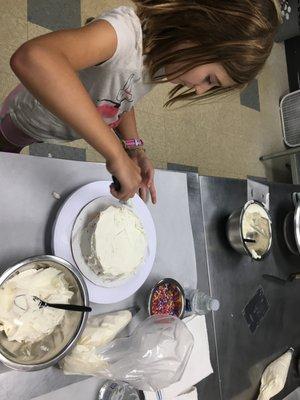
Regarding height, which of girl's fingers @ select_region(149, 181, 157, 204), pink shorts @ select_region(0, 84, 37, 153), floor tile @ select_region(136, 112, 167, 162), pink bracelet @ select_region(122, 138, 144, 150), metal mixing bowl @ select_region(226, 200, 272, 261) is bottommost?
metal mixing bowl @ select_region(226, 200, 272, 261)

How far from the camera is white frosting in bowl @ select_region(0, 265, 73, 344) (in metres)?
0.67

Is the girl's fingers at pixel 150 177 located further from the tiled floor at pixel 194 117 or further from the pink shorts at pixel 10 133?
the tiled floor at pixel 194 117

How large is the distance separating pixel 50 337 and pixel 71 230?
221 millimetres

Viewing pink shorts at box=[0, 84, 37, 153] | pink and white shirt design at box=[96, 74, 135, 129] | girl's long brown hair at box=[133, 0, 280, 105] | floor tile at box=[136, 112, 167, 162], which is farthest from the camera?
floor tile at box=[136, 112, 167, 162]

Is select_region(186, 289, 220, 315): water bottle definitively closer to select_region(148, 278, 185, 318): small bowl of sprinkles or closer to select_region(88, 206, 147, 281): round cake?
select_region(148, 278, 185, 318): small bowl of sprinkles

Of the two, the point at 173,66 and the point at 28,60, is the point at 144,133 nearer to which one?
the point at 173,66

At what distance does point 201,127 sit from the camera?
2.45 m

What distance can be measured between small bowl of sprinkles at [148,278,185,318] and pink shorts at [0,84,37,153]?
551 millimetres

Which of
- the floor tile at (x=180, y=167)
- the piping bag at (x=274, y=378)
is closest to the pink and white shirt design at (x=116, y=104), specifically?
the piping bag at (x=274, y=378)

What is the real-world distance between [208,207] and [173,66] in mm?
549

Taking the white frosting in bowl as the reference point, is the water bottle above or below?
below

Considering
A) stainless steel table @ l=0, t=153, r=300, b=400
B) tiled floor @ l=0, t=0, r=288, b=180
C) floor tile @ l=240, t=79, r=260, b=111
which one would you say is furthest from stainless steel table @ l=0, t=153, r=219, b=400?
floor tile @ l=240, t=79, r=260, b=111

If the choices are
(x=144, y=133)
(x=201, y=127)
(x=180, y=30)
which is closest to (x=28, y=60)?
(x=180, y=30)

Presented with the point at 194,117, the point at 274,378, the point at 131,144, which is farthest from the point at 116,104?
the point at 194,117
